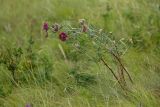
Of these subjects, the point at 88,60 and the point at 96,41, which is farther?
the point at 88,60

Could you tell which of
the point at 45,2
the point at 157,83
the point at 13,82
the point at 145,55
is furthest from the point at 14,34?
the point at 157,83

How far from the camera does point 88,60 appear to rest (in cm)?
380

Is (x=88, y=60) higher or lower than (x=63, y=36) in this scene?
lower

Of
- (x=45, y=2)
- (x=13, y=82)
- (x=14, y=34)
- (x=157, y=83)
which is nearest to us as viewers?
(x=157, y=83)

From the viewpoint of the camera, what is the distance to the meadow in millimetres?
3330

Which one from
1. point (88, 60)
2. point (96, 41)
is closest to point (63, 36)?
point (96, 41)

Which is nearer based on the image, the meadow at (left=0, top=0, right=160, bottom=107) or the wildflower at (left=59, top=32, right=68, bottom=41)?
the meadow at (left=0, top=0, right=160, bottom=107)

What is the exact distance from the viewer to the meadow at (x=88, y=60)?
3330 millimetres

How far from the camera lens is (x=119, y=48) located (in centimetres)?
342

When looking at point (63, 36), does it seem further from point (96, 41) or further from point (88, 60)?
point (88, 60)

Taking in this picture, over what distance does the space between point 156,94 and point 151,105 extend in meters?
0.15

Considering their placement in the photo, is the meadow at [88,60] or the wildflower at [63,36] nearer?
the meadow at [88,60]

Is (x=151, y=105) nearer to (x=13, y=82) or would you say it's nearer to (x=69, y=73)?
(x=69, y=73)

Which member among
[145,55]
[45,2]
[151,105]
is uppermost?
[45,2]
